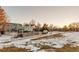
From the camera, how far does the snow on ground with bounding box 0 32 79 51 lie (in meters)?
1.81

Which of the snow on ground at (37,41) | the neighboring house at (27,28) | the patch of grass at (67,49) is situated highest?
the neighboring house at (27,28)

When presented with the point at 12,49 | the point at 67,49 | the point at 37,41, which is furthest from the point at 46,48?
the point at 12,49

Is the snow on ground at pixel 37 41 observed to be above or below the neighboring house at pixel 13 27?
below

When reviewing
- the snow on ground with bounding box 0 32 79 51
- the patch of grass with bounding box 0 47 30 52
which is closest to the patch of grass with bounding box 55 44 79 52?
the snow on ground with bounding box 0 32 79 51

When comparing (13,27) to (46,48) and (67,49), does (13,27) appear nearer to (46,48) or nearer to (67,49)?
(46,48)

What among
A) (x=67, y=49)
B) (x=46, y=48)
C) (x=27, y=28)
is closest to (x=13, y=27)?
(x=27, y=28)

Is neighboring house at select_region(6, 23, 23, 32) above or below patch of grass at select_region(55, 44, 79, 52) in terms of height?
above

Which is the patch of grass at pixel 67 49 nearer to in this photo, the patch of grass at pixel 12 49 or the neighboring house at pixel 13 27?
the patch of grass at pixel 12 49

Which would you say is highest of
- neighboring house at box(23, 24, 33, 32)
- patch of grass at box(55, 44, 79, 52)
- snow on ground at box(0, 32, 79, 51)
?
neighboring house at box(23, 24, 33, 32)

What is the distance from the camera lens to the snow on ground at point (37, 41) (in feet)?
5.95

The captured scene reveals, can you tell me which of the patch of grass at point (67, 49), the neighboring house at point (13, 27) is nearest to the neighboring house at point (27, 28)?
the neighboring house at point (13, 27)

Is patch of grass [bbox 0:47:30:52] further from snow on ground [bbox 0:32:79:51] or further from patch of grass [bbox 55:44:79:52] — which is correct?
patch of grass [bbox 55:44:79:52]

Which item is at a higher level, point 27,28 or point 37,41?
point 27,28

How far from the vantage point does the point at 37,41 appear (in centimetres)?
182
